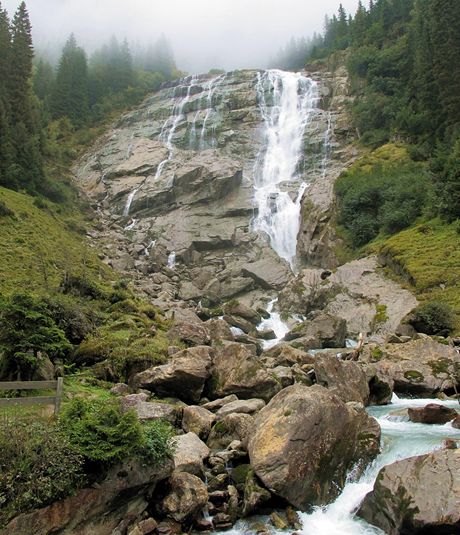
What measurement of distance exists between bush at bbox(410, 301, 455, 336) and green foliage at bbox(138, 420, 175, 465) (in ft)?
70.8

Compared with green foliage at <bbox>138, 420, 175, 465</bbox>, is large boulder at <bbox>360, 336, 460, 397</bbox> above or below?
below

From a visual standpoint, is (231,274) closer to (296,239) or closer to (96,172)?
(296,239)

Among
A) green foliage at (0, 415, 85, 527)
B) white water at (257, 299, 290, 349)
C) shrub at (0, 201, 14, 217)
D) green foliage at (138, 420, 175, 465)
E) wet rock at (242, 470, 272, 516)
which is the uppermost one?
shrub at (0, 201, 14, 217)

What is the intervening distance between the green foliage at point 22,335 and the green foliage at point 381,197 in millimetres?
36131

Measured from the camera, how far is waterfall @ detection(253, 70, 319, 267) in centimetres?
5725

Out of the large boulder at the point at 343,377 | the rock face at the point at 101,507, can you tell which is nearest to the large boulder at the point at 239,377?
the large boulder at the point at 343,377

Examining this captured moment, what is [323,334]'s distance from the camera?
32.9 m

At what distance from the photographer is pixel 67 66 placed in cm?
9144

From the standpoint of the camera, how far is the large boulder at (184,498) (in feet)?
39.1

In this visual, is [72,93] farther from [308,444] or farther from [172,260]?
[308,444]

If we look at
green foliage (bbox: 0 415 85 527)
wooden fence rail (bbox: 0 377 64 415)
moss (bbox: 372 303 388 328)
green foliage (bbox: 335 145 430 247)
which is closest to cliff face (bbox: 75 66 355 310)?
green foliage (bbox: 335 145 430 247)

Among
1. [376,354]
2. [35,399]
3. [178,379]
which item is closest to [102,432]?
[35,399]

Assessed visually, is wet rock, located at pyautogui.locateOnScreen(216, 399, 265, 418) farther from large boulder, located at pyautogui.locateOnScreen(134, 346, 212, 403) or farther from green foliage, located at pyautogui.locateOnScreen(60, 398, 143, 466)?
green foliage, located at pyautogui.locateOnScreen(60, 398, 143, 466)

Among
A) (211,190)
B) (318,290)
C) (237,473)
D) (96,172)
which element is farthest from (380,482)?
(96,172)
